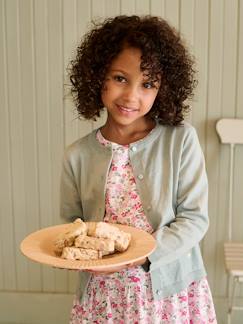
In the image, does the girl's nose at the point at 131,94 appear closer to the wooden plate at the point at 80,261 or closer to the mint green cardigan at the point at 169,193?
the mint green cardigan at the point at 169,193

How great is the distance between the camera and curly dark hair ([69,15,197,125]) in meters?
1.06

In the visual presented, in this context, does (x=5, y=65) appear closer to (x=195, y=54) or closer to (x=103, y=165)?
(x=195, y=54)

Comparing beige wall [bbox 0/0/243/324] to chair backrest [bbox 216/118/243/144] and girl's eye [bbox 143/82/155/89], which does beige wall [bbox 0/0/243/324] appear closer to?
chair backrest [bbox 216/118/243/144]

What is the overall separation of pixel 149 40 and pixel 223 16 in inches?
37.0

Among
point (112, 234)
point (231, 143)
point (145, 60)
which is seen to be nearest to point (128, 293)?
point (112, 234)

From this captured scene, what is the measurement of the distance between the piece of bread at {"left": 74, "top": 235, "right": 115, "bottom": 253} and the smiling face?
0.96 ft

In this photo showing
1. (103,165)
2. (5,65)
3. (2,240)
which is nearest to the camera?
(103,165)

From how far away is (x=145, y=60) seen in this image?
1029 mm

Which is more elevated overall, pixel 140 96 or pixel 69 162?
pixel 140 96

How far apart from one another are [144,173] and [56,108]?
3.31 ft

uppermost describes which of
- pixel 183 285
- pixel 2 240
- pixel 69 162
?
pixel 69 162

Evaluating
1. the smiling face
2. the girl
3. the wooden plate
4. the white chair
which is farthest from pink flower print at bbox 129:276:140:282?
the white chair

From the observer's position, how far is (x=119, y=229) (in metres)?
1.00

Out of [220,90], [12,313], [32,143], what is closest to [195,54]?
[220,90]
